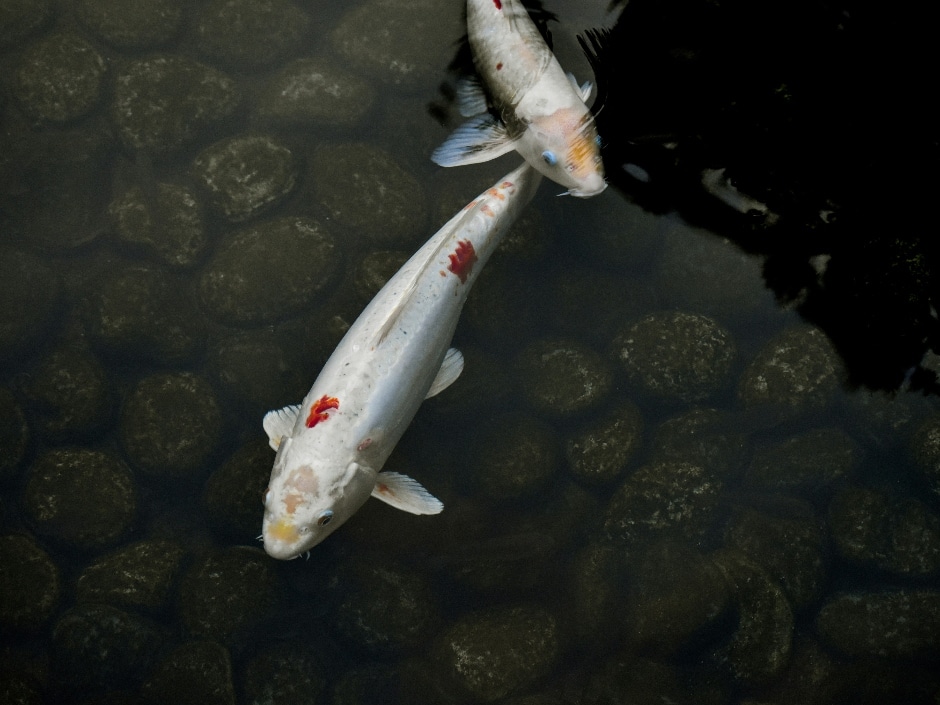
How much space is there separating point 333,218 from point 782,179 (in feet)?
10.3

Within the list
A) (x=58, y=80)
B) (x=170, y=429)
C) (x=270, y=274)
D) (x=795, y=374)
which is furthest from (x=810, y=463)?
(x=58, y=80)

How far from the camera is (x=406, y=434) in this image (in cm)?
518

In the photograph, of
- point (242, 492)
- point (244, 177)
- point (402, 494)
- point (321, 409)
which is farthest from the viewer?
point (244, 177)

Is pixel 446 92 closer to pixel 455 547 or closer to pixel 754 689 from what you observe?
pixel 455 547

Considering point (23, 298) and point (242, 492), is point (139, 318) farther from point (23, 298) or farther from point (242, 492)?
point (242, 492)

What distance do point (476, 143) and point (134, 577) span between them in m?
3.48

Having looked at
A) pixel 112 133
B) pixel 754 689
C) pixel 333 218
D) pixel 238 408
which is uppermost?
pixel 112 133

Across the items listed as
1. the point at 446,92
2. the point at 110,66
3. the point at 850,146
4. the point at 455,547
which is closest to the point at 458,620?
the point at 455,547

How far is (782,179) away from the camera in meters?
5.39

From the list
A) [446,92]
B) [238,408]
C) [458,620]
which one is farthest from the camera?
[446,92]

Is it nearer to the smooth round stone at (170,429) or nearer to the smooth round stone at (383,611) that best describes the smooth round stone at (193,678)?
the smooth round stone at (383,611)

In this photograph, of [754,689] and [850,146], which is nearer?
[754,689]

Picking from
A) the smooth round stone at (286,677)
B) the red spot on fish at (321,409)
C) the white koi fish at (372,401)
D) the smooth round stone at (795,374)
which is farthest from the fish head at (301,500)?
the smooth round stone at (795,374)

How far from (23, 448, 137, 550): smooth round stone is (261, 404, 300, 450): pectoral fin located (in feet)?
3.96
